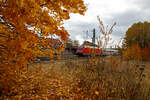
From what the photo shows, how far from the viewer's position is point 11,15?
77.6 inches

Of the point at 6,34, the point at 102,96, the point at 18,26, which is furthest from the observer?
the point at 102,96

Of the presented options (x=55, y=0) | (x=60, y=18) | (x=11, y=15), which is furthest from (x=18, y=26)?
(x=60, y=18)

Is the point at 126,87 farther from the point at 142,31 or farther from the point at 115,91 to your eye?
the point at 142,31

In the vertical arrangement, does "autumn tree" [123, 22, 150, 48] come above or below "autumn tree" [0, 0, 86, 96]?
above

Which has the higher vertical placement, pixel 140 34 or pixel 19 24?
pixel 140 34

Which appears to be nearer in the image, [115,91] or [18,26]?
[18,26]

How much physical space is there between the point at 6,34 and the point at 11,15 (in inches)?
23.2

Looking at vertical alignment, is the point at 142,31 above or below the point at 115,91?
above

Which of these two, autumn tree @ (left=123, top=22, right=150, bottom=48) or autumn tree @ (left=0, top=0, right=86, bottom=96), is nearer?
autumn tree @ (left=0, top=0, right=86, bottom=96)

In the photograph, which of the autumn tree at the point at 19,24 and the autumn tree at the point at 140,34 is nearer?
the autumn tree at the point at 19,24

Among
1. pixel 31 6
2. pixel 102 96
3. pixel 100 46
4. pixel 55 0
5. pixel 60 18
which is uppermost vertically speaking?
pixel 55 0

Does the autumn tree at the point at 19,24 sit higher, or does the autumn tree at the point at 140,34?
the autumn tree at the point at 140,34

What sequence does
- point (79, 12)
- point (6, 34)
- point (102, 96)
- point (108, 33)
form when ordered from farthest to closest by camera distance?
point (79, 12), point (102, 96), point (108, 33), point (6, 34)

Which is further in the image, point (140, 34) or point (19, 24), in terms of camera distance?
point (140, 34)
